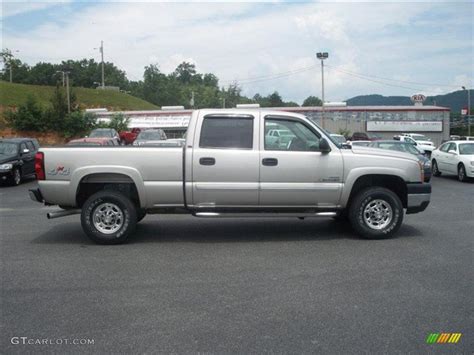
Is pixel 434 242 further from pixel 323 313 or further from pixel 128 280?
pixel 128 280

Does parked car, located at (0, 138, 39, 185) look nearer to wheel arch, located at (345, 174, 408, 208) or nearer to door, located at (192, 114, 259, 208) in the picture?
door, located at (192, 114, 259, 208)

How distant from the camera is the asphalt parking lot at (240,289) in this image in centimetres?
427

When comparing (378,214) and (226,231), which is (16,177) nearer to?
(226,231)

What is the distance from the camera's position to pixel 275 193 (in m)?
7.55

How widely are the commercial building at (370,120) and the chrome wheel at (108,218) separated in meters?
47.2

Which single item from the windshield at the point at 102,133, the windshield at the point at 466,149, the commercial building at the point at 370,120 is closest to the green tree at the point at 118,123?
the commercial building at the point at 370,120

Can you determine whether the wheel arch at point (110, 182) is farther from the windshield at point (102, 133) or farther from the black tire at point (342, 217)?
the windshield at point (102, 133)

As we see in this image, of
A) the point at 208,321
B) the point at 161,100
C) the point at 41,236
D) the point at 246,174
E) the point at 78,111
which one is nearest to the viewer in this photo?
the point at 208,321

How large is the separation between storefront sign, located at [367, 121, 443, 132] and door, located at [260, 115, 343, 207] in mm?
51415

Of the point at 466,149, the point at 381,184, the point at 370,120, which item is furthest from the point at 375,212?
the point at 370,120

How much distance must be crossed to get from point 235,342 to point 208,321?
51cm

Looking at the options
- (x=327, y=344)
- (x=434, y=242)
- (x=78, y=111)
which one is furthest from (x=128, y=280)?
(x=78, y=111)

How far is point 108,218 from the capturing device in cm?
767

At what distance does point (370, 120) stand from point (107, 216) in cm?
5266
